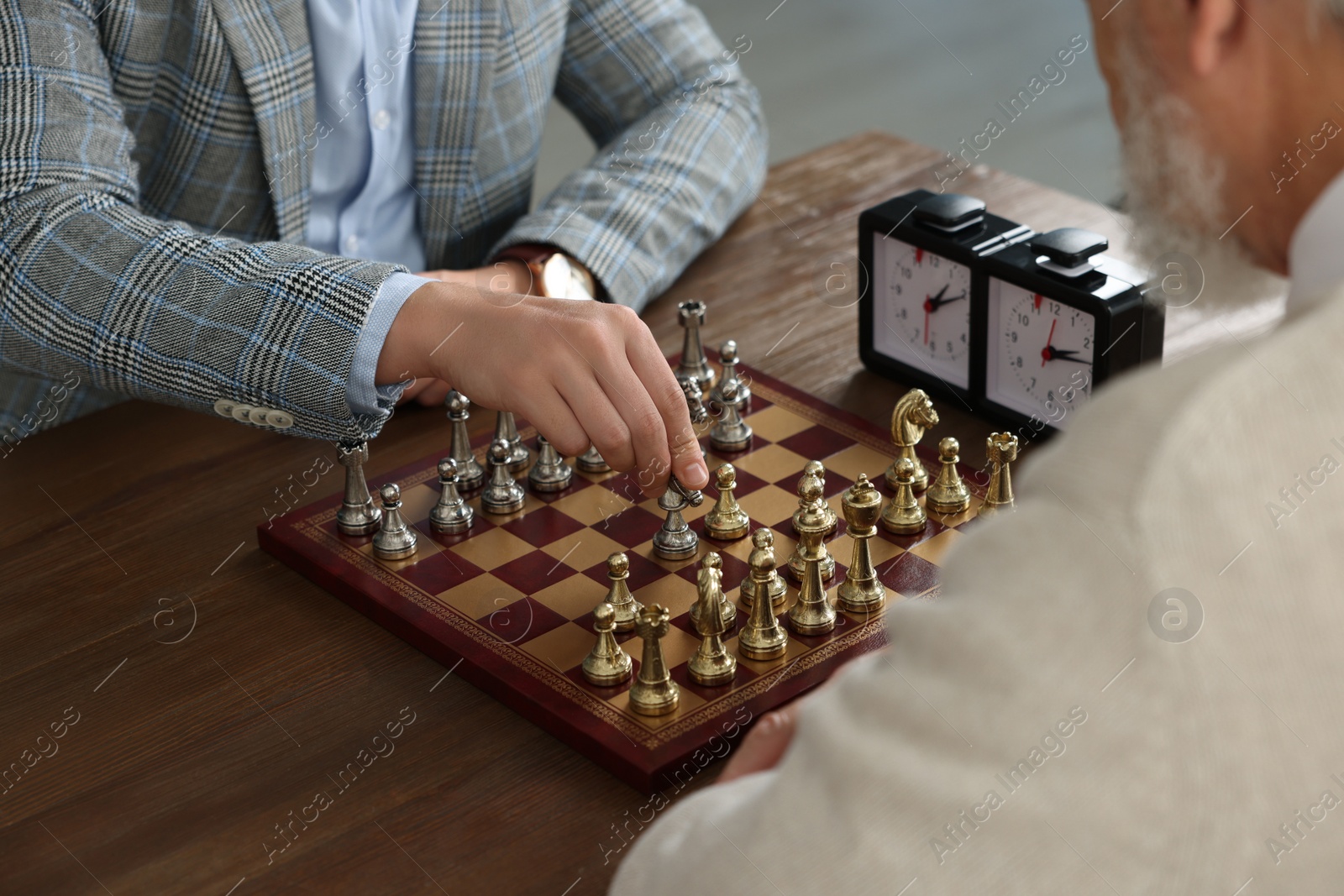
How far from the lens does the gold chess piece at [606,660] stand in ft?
3.82

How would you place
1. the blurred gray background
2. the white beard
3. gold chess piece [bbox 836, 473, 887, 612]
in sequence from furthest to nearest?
the blurred gray background, gold chess piece [bbox 836, 473, 887, 612], the white beard

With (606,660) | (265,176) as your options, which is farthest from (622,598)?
(265,176)

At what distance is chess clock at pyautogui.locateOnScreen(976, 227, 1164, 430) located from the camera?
4.70 feet

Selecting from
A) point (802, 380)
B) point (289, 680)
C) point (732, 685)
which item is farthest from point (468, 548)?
point (802, 380)

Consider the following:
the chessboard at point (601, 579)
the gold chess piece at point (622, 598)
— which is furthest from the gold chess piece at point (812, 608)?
the gold chess piece at point (622, 598)

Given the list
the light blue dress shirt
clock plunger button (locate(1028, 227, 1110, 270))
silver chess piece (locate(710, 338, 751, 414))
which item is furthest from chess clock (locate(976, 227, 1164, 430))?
the light blue dress shirt

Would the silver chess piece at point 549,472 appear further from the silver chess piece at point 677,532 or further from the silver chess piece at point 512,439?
the silver chess piece at point 677,532

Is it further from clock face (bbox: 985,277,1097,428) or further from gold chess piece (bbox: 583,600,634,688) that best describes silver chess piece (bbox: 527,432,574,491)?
clock face (bbox: 985,277,1097,428)

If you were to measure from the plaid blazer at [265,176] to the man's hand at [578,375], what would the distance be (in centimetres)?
14

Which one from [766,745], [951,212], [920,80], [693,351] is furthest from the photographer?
[920,80]

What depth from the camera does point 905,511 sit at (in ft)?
4.55

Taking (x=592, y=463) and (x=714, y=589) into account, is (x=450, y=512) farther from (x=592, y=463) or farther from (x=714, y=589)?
(x=714, y=589)

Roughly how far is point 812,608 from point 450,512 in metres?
0.40

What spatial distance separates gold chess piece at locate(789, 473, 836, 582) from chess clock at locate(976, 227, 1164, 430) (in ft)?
1.13
